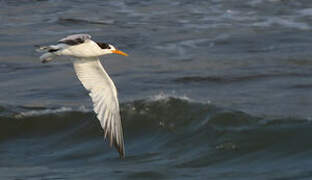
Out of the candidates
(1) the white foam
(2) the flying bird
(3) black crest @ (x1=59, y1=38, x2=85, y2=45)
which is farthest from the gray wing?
(1) the white foam

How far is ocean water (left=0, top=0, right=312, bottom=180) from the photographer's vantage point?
9.48 m

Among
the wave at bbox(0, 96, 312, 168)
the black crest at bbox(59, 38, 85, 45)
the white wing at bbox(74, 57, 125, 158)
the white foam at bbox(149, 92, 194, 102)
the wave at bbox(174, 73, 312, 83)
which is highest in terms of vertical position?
the black crest at bbox(59, 38, 85, 45)

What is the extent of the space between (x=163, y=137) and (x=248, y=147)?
1319 mm

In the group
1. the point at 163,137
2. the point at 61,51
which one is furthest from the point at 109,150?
the point at 61,51

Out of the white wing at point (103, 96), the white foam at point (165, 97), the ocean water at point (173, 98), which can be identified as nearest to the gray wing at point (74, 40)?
the white wing at point (103, 96)

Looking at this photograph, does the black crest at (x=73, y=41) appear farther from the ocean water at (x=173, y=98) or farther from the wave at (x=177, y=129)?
the wave at (x=177, y=129)

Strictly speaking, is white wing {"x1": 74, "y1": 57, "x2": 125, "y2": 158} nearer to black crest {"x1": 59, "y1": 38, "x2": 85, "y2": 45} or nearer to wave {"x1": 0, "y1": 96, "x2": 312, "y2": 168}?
black crest {"x1": 59, "y1": 38, "x2": 85, "y2": 45}

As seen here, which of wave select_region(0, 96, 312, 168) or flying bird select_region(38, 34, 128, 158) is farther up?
flying bird select_region(38, 34, 128, 158)

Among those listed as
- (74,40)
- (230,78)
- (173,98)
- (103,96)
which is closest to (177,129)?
(173,98)

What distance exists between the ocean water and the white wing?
56cm

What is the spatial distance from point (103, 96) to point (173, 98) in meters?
2.66

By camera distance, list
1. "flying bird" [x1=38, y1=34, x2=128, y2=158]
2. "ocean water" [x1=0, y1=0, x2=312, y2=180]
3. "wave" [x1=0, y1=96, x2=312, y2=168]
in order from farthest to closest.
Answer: "wave" [x1=0, y1=96, x2=312, y2=168] < "ocean water" [x1=0, y1=0, x2=312, y2=180] < "flying bird" [x1=38, y1=34, x2=128, y2=158]

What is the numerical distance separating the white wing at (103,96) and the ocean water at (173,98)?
1.83 feet

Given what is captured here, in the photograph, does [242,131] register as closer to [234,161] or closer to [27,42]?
[234,161]
